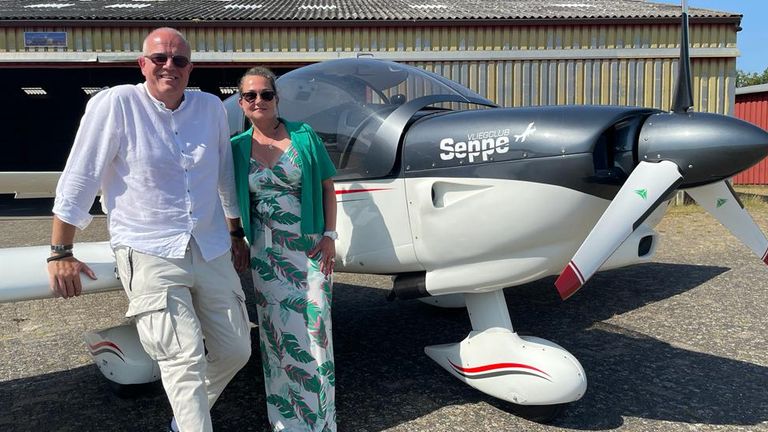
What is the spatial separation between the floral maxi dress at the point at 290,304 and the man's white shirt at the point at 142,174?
0.30 metres

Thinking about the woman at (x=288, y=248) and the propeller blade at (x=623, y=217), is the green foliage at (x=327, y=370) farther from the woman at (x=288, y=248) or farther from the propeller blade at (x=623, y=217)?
the propeller blade at (x=623, y=217)

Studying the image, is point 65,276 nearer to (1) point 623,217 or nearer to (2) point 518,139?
(2) point 518,139

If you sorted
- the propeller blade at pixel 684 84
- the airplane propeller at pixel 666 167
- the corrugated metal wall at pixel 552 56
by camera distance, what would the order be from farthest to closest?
the corrugated metal wall at pixel 552 56 < the propeller blade at pixel 684 84 < the airplane propeller at pixel 666 167

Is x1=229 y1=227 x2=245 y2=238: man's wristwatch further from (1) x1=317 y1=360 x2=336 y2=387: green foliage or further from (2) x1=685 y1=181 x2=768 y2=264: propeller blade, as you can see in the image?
(2) x1=685 y1=181 x2=768 y2=264: propeller blade

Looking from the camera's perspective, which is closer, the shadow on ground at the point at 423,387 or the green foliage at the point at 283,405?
the green foliage at the point at 283,405

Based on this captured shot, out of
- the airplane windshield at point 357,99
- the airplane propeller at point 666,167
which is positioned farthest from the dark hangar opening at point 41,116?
the airplane propeller at point 666,167

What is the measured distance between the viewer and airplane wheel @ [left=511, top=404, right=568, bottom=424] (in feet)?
8.91

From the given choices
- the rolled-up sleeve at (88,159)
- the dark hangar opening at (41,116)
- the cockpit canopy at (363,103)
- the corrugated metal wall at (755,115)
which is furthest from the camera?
the dark hangar opening at (41,116)

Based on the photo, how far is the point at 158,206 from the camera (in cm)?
216

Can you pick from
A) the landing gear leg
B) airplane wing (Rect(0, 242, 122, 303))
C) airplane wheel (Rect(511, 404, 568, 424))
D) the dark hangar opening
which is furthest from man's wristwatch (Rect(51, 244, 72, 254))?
the dark hangar opening

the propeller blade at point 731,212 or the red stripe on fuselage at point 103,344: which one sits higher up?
the propeller blade at point 731,212

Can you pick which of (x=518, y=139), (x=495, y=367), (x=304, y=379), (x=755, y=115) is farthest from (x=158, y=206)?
(x=755, y=115)

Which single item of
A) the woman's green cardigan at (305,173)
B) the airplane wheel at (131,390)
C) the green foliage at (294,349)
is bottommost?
the airplane wheel at (131,390)

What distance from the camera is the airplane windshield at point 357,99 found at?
10.1ft
